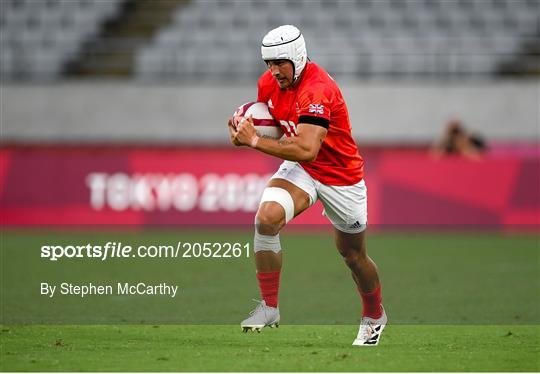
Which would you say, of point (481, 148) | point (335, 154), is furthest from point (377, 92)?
point (335, 154)

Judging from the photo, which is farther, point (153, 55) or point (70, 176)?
point (153, 55)

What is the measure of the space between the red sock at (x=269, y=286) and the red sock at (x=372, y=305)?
26.1 inches

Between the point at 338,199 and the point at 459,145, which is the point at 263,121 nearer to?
the point at 338,199

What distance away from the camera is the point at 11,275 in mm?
12664

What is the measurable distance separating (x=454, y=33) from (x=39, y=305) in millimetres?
14118

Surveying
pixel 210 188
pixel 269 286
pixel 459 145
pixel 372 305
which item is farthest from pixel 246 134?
pixel 459 145

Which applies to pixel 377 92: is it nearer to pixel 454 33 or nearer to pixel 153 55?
pixel 454 33

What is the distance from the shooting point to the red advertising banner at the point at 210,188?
721 inches

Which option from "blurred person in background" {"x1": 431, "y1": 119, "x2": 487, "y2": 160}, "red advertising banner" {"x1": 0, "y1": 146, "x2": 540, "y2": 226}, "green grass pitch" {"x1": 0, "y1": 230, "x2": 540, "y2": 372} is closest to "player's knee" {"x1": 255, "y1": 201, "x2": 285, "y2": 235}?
"green grass pitch" {"x1": 0, "y1": 230, "x2": 540, "y2": 372}

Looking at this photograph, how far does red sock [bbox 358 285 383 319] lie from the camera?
8195 mm

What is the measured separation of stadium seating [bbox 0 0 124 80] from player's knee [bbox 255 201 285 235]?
14.8 meters

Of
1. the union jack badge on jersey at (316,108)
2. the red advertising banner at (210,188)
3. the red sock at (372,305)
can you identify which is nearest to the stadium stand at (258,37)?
the red advertising banner at (210,188)

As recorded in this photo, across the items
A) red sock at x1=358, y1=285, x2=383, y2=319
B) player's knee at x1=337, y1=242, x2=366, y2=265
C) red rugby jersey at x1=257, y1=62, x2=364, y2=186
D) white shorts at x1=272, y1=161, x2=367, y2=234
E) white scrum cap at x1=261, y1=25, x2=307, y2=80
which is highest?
white scrum cap at x1=261, y1=25, x2=307, y2=80

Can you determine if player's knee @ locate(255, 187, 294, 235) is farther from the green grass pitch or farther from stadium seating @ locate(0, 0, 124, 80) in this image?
stadium seating @ locate(0, 0, 124, 80)
